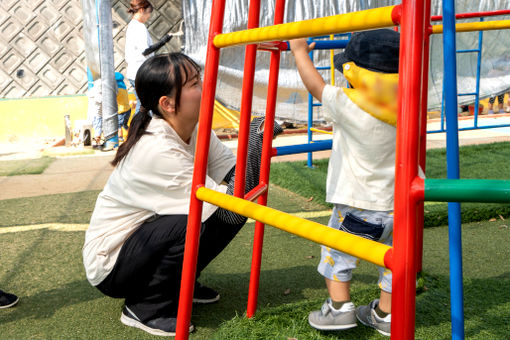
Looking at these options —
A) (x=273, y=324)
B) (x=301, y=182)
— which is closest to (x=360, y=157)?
(x=273, y=324)

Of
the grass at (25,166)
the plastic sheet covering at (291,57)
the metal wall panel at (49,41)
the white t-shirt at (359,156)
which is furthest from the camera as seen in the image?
the metal wall panel at (49,41)

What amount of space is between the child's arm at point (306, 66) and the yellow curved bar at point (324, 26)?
238 mm

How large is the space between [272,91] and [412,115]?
0.78 m

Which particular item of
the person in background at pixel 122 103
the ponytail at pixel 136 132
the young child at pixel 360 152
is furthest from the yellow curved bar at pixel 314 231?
the person in background at pixel 122 103

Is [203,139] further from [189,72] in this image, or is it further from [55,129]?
[55,129]

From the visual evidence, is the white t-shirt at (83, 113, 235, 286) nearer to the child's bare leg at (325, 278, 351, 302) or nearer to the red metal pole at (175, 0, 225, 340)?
the red metal pole at (175, 0, 225, 340)

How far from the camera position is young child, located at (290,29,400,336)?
1.41 meters

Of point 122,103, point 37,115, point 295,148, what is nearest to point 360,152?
point 295,148

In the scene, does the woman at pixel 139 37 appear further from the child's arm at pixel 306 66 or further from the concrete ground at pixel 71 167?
the child's arm at pixel 306 66

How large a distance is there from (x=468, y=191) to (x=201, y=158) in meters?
0.71

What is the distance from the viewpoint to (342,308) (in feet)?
5.02

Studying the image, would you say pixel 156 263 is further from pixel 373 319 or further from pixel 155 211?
pixel 373 319

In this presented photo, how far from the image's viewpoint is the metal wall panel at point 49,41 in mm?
6746

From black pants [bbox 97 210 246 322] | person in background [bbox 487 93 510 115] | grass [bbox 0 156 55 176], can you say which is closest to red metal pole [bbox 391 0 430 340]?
black pants [bbox 97 210 246 322]
